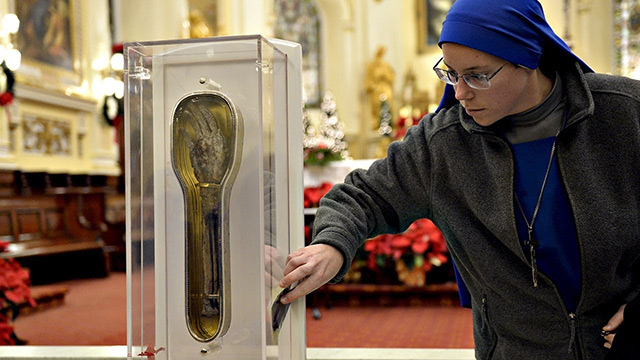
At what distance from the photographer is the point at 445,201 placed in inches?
59.0

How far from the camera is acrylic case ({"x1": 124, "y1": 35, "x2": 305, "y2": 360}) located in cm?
123

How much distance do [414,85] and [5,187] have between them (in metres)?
8.87

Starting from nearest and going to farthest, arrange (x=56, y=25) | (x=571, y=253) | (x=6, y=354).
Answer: (x=571, y=253) < (x=6, y=354) < (x=56, y=25)

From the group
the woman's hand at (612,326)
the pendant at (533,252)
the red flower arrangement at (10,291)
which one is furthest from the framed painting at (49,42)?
the woman's hand at (612,326)

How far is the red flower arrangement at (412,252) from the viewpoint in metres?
4.53

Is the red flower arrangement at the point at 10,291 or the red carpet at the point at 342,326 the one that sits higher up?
the red flower arrangement at the point at 10,291

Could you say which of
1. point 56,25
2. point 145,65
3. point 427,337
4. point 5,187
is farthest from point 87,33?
point 145,65

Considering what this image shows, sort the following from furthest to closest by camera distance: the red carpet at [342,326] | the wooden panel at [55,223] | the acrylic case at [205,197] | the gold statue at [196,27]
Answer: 1. the gold statue at [196,27]
2. the wooden panel at [55,223]
3. the red carpet at [342,326]
4. the acrylic case at [205,197]

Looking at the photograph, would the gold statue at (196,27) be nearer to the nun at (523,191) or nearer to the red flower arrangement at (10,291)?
the red flower arrangement at (10,291)

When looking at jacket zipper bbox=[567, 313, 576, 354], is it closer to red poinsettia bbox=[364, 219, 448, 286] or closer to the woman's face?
the woman's face

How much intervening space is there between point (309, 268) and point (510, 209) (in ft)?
1.43

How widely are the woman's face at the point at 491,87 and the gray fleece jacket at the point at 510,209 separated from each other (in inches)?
2.5

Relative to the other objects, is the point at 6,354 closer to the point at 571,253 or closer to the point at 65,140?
the point at 571,253

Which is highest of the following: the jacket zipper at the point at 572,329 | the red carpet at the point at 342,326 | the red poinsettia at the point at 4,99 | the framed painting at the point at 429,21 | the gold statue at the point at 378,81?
the framed painting at the point at 429,21
